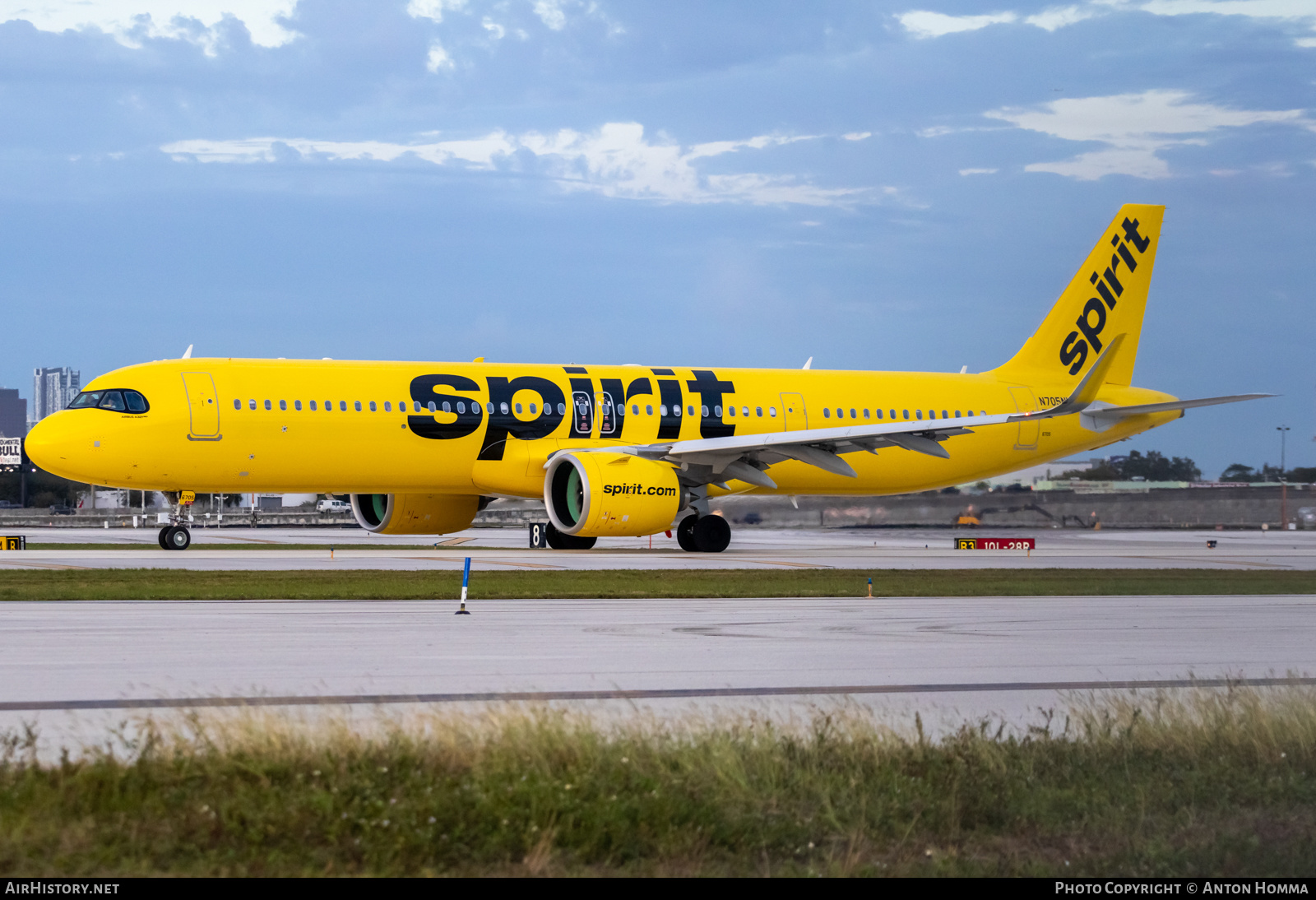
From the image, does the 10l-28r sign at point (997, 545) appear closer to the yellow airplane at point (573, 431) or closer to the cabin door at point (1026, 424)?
the yellow airplane at point (573, 431)

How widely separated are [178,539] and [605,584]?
15.8m

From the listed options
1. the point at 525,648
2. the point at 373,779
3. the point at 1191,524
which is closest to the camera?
the point at 373,779

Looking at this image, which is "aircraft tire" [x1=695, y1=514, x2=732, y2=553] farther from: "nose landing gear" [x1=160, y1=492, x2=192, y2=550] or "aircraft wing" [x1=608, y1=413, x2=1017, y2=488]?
"nose landing gear" [x1=160, y1=492, x2=192, y2=550]

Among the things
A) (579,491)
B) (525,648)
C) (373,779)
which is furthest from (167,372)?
(373,779)

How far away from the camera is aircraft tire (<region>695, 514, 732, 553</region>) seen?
3725cm

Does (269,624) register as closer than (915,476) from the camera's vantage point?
Yes

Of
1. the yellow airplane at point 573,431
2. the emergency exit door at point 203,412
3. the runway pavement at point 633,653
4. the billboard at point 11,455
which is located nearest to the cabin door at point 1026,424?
the yellow airplane at point 573,431

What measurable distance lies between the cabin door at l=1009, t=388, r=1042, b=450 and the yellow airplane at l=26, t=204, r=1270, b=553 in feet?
0.21

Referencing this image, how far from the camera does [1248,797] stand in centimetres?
763

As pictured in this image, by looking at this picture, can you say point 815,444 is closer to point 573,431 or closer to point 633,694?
point 573,431

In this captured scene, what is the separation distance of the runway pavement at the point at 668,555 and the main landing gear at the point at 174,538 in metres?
0.37

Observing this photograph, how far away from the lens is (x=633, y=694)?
1101cm

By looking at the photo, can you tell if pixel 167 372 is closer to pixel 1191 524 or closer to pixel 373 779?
pixel 373 779

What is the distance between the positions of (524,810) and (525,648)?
751cm
